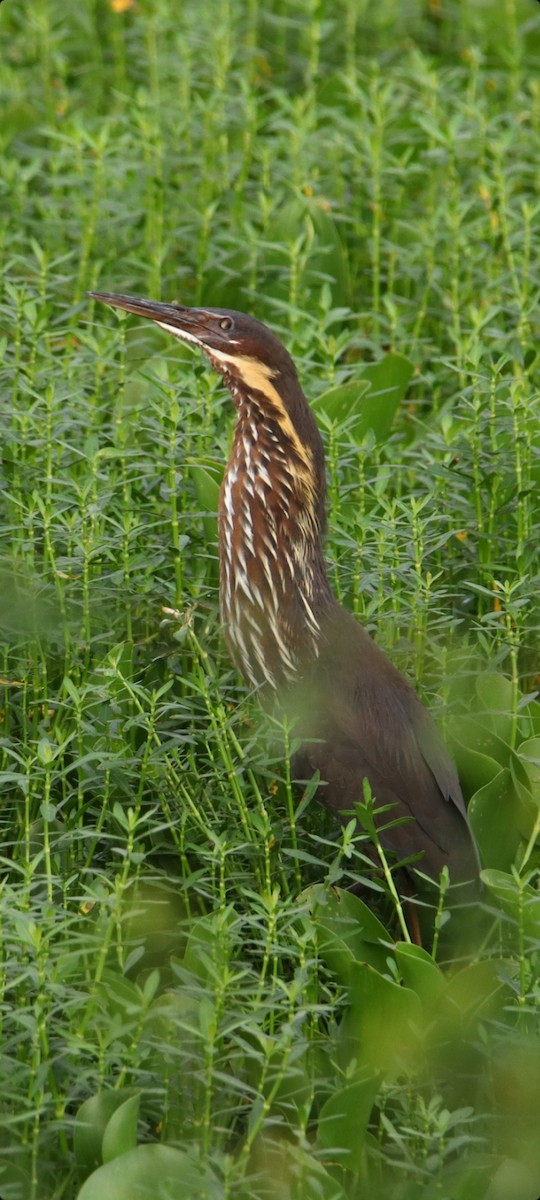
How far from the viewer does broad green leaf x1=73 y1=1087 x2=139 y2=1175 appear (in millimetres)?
3441

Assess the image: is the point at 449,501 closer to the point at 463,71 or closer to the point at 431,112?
the point at 431,112

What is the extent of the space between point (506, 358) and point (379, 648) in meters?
1.16

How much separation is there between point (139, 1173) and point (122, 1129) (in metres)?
0.09

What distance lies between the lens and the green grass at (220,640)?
11.6 feet

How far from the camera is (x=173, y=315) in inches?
189

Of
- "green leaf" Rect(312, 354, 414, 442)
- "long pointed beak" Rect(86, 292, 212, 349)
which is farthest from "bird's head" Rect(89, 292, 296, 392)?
"green leaf" Rect(312, 354, 414, 442)

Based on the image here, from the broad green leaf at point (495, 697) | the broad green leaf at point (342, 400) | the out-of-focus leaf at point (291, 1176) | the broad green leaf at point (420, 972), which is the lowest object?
Result: the out-of-focus leaf at point (291, 1176)

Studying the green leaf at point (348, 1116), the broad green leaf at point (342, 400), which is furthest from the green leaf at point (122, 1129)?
the broad green leaf at point (342, 400)

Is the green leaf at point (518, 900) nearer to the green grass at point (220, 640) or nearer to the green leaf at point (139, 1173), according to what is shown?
the green grass at point (220, 640)

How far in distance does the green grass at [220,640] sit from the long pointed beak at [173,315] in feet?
0.83

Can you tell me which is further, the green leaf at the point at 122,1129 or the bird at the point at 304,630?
the bird at the point at 304,630

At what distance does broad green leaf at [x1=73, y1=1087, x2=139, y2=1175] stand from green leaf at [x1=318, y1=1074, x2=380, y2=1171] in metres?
0.41

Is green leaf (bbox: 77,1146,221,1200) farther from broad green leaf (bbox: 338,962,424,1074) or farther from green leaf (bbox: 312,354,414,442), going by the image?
green leaf (bbox: 312,354,414,442)

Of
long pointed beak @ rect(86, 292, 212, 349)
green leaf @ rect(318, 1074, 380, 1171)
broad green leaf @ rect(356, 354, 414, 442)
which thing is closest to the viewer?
green leaf @ rect(318, 1074, 380, 1171)
